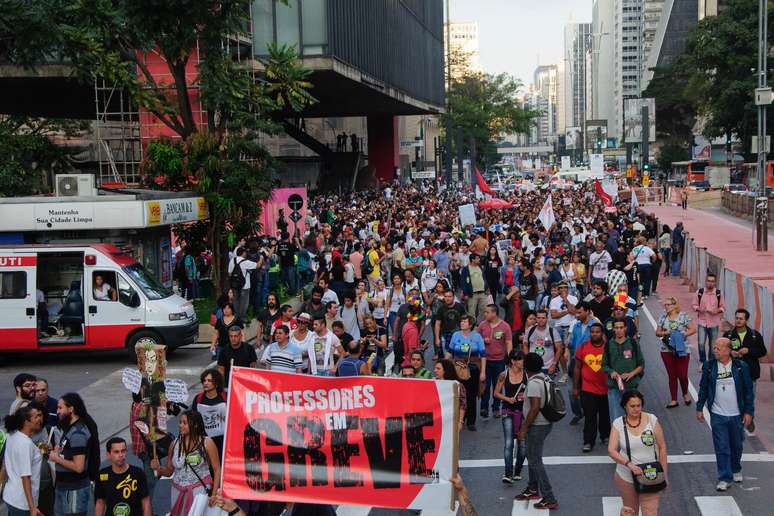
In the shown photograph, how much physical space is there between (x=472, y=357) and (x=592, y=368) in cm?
150

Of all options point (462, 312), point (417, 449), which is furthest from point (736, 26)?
point (417, 449)

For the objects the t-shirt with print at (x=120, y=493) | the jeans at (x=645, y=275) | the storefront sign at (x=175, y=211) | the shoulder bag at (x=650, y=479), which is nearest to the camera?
the t-shirt with print at (x=120, y=493)

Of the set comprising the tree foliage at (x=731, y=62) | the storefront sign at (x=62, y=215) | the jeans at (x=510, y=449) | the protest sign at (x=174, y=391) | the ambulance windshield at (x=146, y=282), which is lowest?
the jeans at (x=510, y=449)

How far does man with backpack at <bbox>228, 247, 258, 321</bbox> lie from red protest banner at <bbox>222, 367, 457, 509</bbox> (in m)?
14.0

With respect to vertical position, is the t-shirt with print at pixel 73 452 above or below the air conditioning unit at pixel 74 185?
below

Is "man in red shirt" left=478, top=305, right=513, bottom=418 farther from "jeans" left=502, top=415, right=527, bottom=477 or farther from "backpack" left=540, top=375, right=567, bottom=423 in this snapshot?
"backpack" left=540, top=375, right=567, bottom=423

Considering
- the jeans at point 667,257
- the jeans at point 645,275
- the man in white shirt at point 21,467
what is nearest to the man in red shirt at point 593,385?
the man in white shirt at point 21,467

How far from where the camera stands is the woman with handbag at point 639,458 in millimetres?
8180

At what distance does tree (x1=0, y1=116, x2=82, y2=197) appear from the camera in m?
43.6

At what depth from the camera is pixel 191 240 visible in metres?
24.5

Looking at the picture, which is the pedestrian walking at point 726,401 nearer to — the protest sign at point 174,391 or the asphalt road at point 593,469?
the asphalt road at point 593,469

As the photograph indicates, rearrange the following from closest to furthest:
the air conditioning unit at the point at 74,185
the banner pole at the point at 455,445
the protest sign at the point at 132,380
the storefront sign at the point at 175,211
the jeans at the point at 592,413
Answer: the banner pole at the point at 455,445, the protest sign at the point at 132,380, the jeans at the point at 592,413, the storefront sign at the point at 175,211, the air conditioning unit at the point at 74,185

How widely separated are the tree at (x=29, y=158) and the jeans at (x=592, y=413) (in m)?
34.3

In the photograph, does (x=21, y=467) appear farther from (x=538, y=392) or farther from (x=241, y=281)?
(x=241, y=281)
